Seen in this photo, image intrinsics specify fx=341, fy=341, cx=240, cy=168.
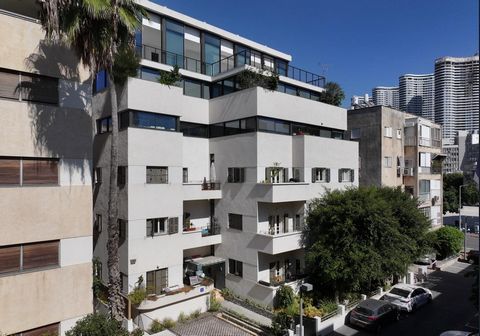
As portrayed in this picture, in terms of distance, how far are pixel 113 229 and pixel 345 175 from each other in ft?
64.1

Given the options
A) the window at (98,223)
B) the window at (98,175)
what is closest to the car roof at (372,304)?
the window at (98,223)

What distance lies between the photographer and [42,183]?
13.3 m

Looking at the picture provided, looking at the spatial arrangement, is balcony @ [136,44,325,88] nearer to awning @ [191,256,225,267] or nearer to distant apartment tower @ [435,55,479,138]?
awning @ [191,256,225,267]

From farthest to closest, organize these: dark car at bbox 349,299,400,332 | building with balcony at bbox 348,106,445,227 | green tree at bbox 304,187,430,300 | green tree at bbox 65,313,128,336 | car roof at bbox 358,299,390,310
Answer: building with balcony at bbox 348,106,445,227 → green tree at bbox 304,187,430,300 → car roof at bbox 358,299,390,310 → dark car at bbox 349,299,400,332 → green tree at bbox 65,313,128,336

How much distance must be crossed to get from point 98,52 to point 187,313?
48.1ft

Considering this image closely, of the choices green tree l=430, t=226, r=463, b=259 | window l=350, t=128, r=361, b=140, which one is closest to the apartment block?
window l=350, t=128, r=361, b=140

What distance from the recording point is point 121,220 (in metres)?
19.6

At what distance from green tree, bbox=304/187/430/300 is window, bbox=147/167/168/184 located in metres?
10.3

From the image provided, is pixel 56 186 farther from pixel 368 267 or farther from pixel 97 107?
pixel 368 267

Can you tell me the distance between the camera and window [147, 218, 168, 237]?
A: 19878 millimetres

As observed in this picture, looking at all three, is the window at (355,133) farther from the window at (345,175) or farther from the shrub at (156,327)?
the shrub at (156,327)

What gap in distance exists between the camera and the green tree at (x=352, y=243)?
20.9m

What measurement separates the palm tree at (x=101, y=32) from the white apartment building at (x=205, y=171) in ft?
13.1

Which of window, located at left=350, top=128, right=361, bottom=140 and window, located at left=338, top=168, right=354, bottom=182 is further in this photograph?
window, located at left=350, top=128, right=361, bottom=140
